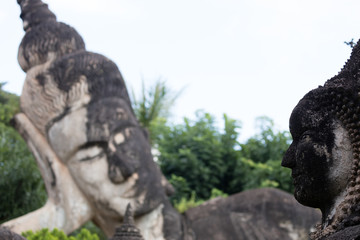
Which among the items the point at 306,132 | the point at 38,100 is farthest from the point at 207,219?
the point at 306,132

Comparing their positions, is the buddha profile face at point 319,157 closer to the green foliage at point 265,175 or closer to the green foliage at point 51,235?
the green foliage at point 51,235

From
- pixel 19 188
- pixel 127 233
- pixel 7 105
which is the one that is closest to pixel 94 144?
pixel 19 188

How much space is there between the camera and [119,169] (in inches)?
296

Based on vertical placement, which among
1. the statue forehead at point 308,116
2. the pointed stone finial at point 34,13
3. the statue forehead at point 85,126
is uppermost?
the pointed stone finial at point 34,13

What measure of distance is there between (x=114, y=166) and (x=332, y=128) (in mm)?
5602

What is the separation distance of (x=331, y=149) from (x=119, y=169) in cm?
559

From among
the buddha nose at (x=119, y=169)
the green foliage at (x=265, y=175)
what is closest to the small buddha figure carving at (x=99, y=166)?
the buddha nose at (x=119, y=169)

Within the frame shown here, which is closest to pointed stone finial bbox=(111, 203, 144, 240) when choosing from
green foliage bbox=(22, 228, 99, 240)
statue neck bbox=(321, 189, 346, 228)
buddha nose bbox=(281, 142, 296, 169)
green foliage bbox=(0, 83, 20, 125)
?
green foliage bbox=(22, 228, 99, 240)

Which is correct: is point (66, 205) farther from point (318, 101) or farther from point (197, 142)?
point (318, 101)

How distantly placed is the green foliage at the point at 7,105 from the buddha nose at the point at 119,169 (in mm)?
5330

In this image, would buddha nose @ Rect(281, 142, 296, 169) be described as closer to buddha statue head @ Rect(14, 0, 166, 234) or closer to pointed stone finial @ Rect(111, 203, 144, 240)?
pointed stone finial @ Rect(111, 203, 144, 240)

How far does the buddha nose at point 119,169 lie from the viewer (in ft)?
24.7

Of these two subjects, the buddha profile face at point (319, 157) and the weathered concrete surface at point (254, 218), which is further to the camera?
the weathered concrete surface at point (254, 218)

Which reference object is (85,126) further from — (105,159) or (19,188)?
(19,188)
